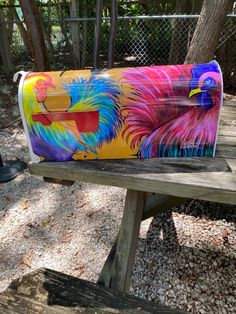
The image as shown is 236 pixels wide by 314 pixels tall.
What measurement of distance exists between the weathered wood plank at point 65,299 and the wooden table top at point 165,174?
450mm

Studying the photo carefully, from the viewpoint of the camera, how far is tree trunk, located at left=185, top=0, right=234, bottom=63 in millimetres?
2398

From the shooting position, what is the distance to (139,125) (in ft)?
3.52

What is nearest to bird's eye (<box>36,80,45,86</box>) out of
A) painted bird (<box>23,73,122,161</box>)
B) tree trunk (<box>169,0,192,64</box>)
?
painted bird (<box>23,73,122,161</box>)

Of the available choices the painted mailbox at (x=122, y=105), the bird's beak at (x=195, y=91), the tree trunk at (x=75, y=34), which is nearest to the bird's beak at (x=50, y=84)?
the painted mailbox at (x=122, y=105)

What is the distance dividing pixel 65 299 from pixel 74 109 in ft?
2.38

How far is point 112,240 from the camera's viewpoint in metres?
2.14

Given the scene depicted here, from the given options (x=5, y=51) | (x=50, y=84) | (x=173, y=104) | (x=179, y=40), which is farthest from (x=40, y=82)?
(x=5, y=51)

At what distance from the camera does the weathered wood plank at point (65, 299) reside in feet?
3.63

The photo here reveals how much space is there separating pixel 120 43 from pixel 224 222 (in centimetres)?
516

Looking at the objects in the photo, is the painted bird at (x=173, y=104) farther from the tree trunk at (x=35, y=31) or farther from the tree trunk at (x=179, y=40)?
the tree trunk at (x=179, y=40)

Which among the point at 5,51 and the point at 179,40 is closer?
the point at 179,40

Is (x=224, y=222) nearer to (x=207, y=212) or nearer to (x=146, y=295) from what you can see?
(x=207, y=212)

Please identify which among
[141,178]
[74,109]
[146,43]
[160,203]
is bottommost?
[160,203]

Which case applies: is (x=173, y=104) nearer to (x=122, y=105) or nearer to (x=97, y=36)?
(x=122, y=105)
